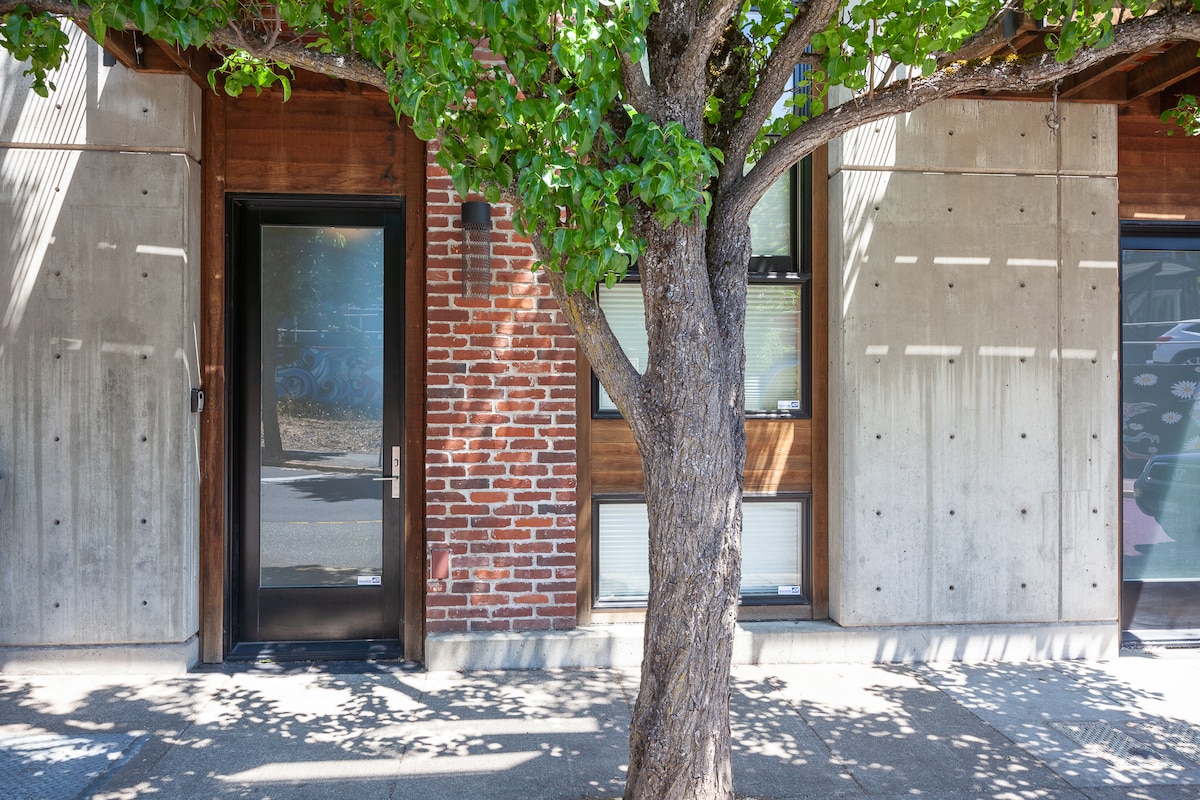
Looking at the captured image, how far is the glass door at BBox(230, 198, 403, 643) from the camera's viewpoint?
5.55 metres

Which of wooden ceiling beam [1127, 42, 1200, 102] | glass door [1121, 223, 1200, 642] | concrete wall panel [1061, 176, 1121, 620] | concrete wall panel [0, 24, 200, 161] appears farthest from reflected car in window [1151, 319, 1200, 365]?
concrete wall panel [0, 24, 200, 161]

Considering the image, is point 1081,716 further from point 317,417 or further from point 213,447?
point 213,447

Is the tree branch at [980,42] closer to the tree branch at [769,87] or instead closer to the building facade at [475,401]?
the tree branch at [769,87]

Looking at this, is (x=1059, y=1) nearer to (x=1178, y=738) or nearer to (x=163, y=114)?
(x=1178, y=738)

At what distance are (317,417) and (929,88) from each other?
13.3ft

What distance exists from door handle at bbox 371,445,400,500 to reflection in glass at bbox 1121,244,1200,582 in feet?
16.4

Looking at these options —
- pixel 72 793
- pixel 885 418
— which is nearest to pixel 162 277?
pixel 72 793

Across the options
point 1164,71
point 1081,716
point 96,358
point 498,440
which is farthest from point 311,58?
point 1164,71

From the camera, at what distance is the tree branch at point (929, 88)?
336cm

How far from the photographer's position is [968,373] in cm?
565

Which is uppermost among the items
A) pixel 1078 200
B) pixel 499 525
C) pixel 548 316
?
pixel 1078 200

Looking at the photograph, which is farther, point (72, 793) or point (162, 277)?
point (162, 277)

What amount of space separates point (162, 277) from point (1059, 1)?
16.1 ft

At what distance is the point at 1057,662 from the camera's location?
558 cm
